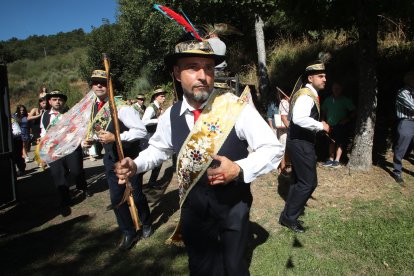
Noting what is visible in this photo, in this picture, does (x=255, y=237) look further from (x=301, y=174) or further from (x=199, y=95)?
(x=199, y=95)

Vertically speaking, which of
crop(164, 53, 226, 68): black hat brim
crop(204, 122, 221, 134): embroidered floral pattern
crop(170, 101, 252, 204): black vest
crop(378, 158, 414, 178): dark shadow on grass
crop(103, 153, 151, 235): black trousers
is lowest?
crop(378, 158, 414, 178): dark shadow on grass

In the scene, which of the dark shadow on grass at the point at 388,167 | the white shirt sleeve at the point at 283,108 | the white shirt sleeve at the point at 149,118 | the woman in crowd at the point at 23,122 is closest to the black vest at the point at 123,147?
the white shirt sleeve at the point at 149,118

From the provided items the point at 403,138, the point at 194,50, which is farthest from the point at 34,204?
the point at 403,138

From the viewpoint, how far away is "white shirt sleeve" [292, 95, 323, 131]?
3.71 meters

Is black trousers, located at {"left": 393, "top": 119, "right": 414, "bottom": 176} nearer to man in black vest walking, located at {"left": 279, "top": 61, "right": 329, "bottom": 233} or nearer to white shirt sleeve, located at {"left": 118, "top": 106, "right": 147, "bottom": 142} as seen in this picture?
man in black vest walking, located at {"left": 279, "top": 61, "right": 329, "bottom": 233}

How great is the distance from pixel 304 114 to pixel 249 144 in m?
1.76

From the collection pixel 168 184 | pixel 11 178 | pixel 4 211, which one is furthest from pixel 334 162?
pixel 4 211

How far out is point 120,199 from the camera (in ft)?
12.9

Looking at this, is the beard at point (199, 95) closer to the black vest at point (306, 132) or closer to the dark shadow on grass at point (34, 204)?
the black vest at point (306, 132)

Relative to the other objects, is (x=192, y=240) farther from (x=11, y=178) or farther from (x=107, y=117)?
(x=11, y=178)

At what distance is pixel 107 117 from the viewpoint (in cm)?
396

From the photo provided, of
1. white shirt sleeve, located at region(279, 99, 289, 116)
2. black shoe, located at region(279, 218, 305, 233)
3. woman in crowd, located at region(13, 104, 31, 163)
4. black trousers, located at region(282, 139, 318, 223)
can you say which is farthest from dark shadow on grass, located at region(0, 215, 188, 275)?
woman in crowd, located at region(13, 104, 31, 163)

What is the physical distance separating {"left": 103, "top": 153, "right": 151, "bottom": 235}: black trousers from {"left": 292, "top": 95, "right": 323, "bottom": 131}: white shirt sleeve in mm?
2161

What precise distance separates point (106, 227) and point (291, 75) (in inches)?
369
